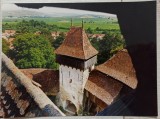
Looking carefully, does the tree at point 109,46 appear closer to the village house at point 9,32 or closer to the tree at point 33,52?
the tree at point 33,52

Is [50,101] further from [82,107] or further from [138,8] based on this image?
[138,8]

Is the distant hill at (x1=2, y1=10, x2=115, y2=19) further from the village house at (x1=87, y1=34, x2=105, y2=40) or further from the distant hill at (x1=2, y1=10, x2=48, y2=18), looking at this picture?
the village house at (x1=87, y1=34, x2=105, y2=40)

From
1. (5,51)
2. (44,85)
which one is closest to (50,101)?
(44,85)

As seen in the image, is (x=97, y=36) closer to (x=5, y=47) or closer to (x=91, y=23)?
(x=91, y=23)

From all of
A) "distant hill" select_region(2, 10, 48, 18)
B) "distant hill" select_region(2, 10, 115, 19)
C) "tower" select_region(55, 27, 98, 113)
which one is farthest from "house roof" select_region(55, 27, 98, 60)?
"distant hill" select_region(2, 10, 48, 18)

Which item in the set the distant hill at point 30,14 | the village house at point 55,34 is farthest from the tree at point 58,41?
the distant hill at point 30,14

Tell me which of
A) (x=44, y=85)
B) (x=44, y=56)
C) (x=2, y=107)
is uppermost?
(x=44, y=56)
